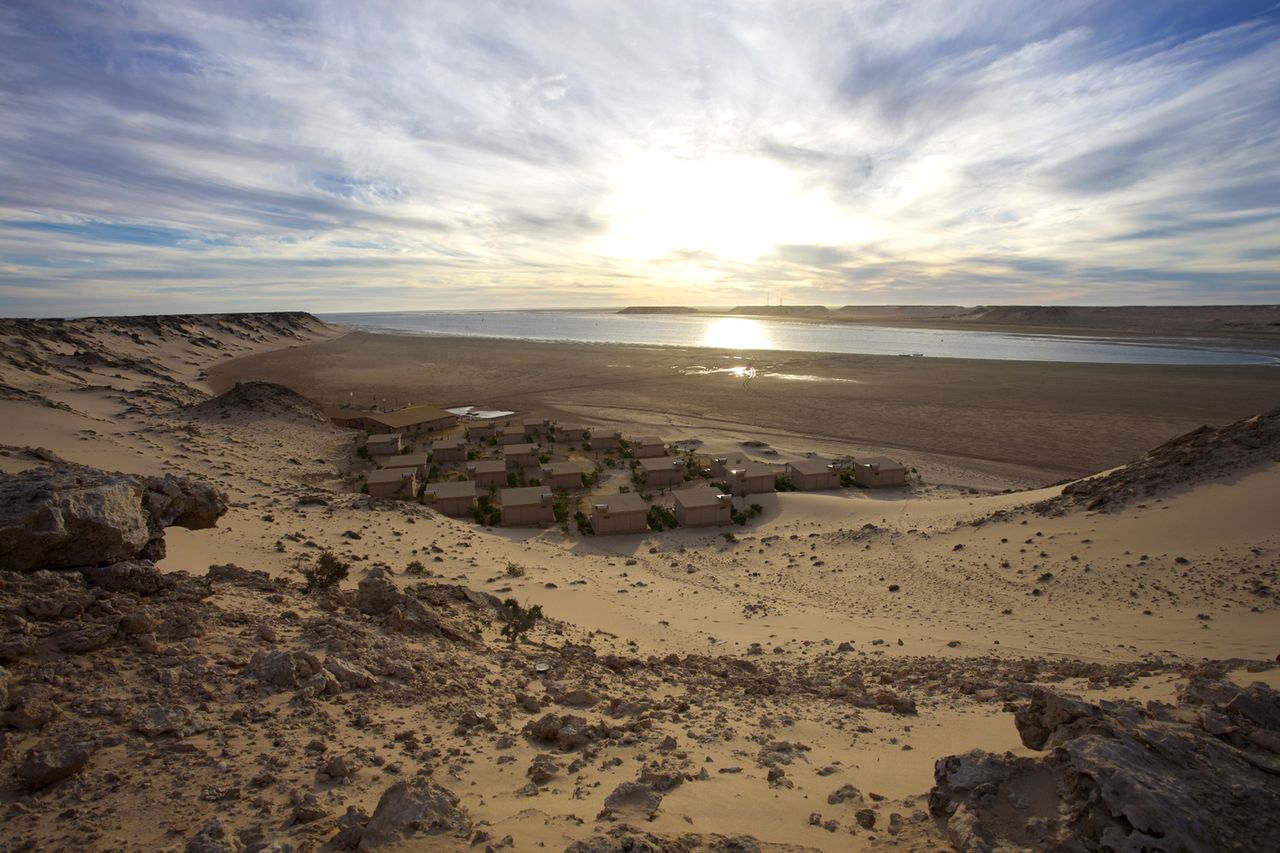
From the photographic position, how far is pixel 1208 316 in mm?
163500

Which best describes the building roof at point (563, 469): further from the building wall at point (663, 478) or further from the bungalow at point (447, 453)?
the bungalow at point (447, 453)

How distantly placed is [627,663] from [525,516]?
13.8 m

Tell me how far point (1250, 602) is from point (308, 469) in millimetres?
31597

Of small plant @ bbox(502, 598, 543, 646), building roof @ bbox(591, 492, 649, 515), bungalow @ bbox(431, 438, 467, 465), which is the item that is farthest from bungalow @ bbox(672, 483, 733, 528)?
bungalow @ bbox(431, 438, 467, 465)

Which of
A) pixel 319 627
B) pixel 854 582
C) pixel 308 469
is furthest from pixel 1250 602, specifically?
pixel 308 469

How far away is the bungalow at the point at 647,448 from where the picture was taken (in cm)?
3306

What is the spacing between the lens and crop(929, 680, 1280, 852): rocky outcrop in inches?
168

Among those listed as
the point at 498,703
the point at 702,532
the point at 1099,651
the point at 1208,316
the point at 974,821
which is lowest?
the point at 702,532

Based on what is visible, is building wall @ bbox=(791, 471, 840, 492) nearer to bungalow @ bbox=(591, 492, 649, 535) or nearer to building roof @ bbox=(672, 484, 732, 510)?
building roof @ bbox=(672, 484, 732, 510)

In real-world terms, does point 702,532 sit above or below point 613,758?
below

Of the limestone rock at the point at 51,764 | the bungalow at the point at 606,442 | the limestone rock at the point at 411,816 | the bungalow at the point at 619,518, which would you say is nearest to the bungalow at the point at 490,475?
the bungalow at the point at 619,518

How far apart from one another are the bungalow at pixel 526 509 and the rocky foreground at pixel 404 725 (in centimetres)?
1274

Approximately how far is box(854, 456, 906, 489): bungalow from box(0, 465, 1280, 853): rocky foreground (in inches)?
725

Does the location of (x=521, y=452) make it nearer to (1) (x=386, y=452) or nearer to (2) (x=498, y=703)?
(1) (x=386, y=452)
